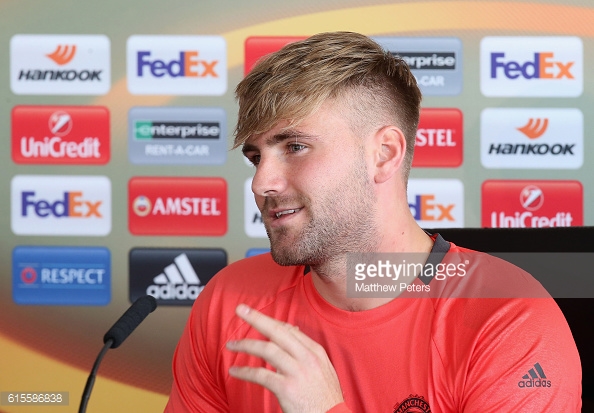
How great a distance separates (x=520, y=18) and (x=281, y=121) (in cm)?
134

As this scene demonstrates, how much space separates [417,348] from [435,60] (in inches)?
53.0

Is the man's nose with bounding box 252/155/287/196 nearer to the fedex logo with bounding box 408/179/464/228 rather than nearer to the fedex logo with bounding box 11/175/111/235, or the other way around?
the fedex logo with bounding box 408/179/464/228

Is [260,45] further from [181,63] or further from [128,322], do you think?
[128,322]

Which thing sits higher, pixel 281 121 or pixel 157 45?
pixel 157 45

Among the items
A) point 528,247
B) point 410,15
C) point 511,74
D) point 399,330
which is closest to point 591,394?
point 528,247

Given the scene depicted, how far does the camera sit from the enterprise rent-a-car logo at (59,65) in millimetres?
2346

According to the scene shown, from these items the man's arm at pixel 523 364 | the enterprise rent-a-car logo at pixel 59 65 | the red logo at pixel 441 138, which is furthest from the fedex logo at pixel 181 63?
the man's arm at pixel 523 364

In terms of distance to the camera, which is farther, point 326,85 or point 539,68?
point 539,68

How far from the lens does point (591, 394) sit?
1.25 metres

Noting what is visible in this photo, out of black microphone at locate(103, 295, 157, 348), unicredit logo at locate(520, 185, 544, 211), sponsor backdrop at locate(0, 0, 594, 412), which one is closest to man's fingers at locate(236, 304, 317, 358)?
black microphone at locate(103, 295, 157, 348)

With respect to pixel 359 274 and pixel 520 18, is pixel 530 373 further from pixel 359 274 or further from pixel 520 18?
pixel 520 18

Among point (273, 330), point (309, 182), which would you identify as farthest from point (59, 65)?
point (273, 330)

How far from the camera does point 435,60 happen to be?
2.27 m

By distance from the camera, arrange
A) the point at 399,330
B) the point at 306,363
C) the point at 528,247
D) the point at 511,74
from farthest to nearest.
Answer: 1. the point at 511,74
2. the point at 528,247
3. the point at 399,330
4. the point at 306,363
